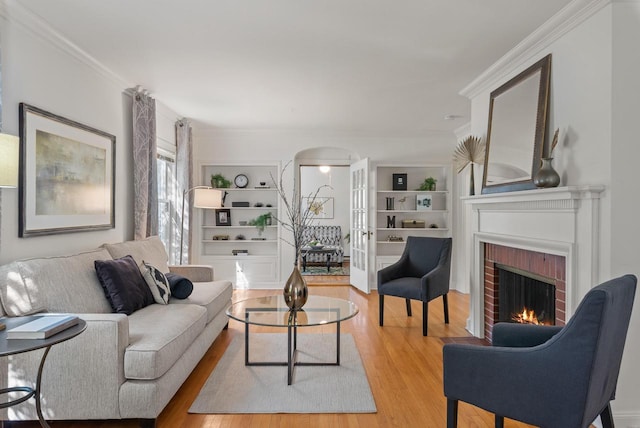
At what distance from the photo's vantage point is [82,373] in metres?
2.24

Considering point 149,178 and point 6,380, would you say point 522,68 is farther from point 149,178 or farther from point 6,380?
point 6,380

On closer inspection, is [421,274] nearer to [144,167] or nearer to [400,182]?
[400,182]

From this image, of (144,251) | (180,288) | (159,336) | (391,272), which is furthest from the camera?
(391,272)

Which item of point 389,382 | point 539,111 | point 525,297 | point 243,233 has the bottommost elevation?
point 389,382

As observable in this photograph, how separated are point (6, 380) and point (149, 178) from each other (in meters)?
2.59

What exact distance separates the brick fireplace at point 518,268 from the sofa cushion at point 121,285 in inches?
119

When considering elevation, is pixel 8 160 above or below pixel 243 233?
above

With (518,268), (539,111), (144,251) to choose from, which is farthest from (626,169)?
(144,251)

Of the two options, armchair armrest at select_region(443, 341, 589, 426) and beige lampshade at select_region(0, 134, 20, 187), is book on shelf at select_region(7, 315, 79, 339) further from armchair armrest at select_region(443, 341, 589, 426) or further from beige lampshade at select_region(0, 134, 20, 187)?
armchair armrest at select_region(443, 341, 589, 426)

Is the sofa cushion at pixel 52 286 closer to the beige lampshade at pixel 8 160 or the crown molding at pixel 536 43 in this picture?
the beige lampshade at pixel 8 160

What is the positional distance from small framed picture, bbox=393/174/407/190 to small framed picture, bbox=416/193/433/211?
318mm

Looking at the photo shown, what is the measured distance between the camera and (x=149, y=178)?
14.7 ft

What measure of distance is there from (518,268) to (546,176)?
3.19 ft

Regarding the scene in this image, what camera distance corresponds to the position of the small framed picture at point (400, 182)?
6.78m
